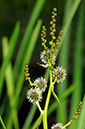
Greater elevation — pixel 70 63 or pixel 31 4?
pixel 31 4

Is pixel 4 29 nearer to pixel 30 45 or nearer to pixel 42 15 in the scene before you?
pixel 42 15

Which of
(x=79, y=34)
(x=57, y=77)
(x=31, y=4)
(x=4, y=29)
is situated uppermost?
(x=31, y=4)

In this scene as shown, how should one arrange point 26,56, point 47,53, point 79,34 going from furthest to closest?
point 79,34, point 26,56, point 47,53

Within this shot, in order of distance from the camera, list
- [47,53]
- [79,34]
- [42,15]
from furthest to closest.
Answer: [42,15] → [79,34] → [47,53]

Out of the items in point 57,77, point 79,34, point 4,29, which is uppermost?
point 4,29

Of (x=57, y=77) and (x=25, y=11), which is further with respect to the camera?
(x=25, y=11)

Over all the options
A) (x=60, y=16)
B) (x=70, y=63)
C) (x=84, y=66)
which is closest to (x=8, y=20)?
(x=60, y=16)

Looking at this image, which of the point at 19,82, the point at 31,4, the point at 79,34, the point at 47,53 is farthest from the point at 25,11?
the point at 47,53

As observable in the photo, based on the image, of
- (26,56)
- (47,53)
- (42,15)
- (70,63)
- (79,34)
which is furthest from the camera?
(70,63)

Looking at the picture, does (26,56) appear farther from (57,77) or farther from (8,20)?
(8,20)
